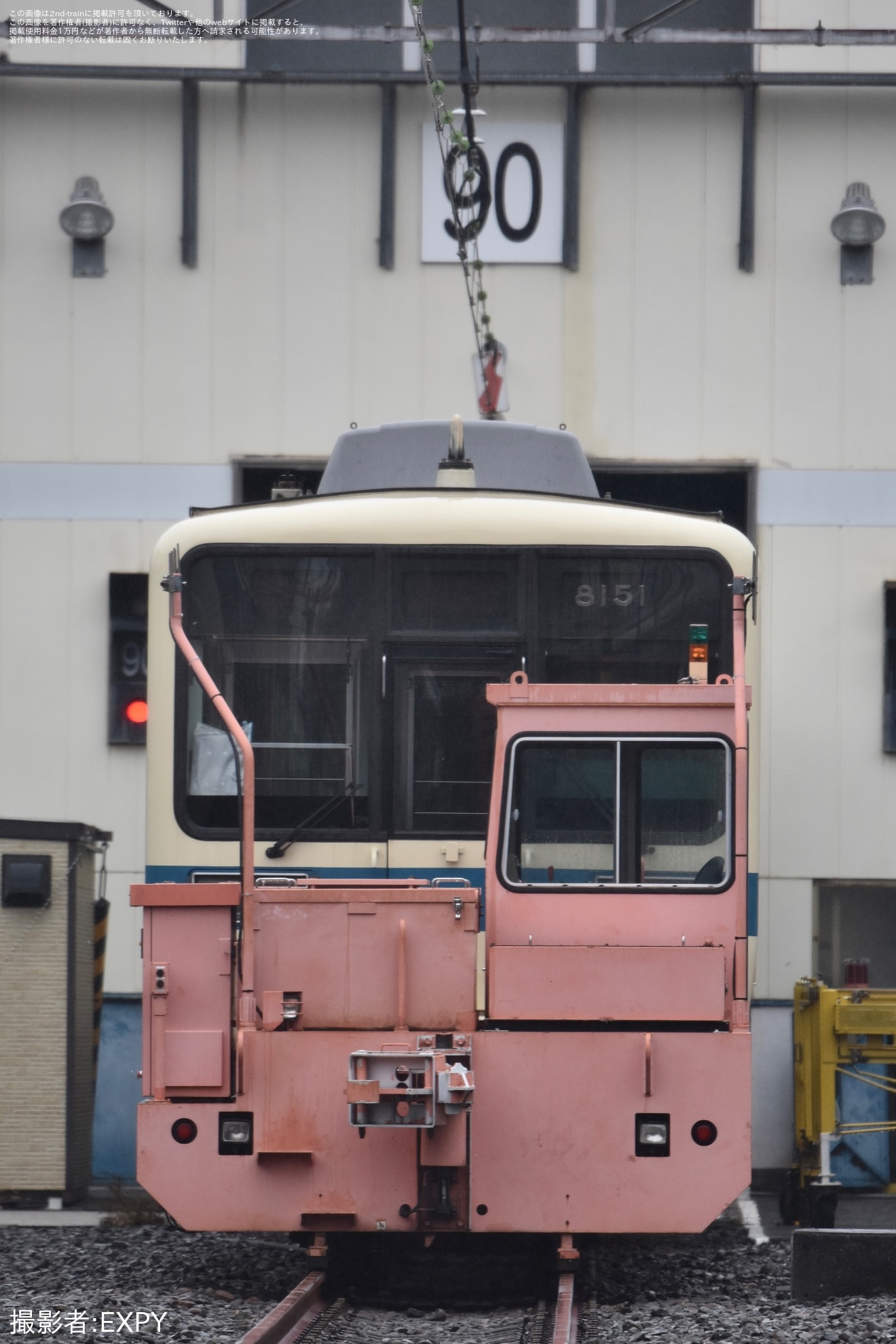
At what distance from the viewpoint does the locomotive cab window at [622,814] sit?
7156mm

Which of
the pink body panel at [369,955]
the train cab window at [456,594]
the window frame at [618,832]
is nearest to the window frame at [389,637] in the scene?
the train cab window at [456,594]

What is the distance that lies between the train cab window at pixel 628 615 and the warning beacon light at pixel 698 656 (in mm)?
254

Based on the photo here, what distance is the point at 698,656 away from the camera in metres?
7.49

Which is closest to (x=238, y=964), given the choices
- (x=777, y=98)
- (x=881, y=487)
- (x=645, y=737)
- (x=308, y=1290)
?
(x=308, y=1290)

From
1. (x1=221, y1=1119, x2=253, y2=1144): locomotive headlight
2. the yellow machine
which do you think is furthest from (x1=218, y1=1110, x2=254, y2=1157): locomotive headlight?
the yellow machine

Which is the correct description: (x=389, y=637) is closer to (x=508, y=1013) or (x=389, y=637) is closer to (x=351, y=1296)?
(x=508, y=1013)

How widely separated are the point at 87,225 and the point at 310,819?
239 inches

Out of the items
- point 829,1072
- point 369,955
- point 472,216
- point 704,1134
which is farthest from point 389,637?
point 472,216

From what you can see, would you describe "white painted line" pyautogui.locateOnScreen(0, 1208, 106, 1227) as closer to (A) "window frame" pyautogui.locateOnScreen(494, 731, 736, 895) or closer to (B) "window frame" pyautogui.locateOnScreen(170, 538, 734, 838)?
(B) "window frame" pyautogui.locateOnScreen(170, 538, 734, 838)

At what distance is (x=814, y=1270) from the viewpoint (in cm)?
704

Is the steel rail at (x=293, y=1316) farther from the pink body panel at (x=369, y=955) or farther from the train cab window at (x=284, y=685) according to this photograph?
the train cab window at (x=284, y=685)

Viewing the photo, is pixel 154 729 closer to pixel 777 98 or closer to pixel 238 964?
pixel 238 964

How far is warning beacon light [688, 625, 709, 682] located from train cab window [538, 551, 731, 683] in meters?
0.25

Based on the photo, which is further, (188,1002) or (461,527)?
(461,527)
